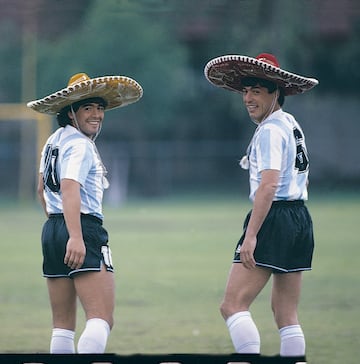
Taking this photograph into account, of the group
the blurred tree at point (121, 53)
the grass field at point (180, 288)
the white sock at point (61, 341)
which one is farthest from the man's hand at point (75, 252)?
the blurred tree at point (121, 53)

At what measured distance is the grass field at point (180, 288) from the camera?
8.60 metres

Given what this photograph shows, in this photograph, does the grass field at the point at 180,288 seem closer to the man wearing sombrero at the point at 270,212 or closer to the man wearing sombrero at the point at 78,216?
the man wearing sombrero at the point at 270,212

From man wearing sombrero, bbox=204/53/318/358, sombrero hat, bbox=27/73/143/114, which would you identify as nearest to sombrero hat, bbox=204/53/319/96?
man wearing sombrero, bbox=204/53/318/358

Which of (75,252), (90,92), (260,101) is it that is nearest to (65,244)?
(75,252)

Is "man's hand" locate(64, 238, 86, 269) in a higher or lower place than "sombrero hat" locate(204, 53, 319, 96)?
lower

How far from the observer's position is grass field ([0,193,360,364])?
8602mm

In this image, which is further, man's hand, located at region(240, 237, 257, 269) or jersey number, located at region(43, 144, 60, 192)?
jersey number, located at region(43, 144, 60, 192)

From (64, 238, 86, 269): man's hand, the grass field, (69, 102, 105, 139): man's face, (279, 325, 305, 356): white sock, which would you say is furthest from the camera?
the grass field

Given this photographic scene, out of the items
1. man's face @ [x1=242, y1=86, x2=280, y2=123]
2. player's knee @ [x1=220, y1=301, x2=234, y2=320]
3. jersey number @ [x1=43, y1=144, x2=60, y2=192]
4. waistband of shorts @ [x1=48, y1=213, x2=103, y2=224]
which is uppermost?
man's face @ [x1=242, y1=86, x2=280, y2=123]

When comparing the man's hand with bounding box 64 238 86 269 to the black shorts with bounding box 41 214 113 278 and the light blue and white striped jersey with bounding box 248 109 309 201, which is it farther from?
the light blue and white striped jersey with bounding box 248 109 309 201

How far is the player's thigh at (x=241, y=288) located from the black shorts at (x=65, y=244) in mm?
662

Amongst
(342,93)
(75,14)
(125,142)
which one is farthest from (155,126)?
(342,93)

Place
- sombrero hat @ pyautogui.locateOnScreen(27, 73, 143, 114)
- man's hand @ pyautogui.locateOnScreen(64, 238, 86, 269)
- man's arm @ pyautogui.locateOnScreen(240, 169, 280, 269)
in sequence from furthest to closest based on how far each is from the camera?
sombrero hat @ pyautogui.locateOnScreen(27, 73, 143, 114)
man's arm @ pyautogui.locateOnScreen(240, 169, 280, 269)
man's hand @ pyautogui.locateOnScreen(64, 238, 86, 269)

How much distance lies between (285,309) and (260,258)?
0.45 m
